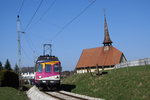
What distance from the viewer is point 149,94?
14305mm

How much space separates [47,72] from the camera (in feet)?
74.5

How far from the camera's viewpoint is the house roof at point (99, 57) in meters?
64.1

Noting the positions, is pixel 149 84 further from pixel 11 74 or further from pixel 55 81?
pixel 11 74

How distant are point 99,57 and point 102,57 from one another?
1148 millimetres

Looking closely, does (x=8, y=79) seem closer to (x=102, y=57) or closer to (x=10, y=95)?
(x=10, y=95)

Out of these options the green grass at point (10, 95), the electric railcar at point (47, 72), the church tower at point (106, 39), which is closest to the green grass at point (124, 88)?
the electric railcar at point (47, 72)

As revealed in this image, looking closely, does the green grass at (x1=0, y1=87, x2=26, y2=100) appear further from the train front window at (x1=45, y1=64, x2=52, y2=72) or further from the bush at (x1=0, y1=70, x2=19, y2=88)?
the bush at (x1=0, y1=70, x2=19, y2=88)

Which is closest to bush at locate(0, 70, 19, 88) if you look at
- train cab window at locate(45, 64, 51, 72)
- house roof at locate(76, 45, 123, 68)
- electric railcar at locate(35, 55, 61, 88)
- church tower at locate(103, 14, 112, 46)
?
electric railcar at locate(35, 55, 61, 88)

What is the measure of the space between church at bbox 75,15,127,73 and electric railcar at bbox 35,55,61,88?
39.2 m

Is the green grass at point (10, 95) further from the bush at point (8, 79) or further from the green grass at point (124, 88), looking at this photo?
the bush at point (8, 79)

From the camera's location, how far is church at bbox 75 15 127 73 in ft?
210

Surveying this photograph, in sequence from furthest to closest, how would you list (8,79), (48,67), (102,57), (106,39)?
(106,39)
(102,57)
(8,79)
(48,67)

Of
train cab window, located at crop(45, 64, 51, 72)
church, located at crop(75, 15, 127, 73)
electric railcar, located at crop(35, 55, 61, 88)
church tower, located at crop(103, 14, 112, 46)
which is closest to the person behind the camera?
electric railcar, located at crop(35, 55, 61, 88)

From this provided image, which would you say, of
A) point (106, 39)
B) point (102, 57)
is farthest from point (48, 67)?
point (106, 39)
